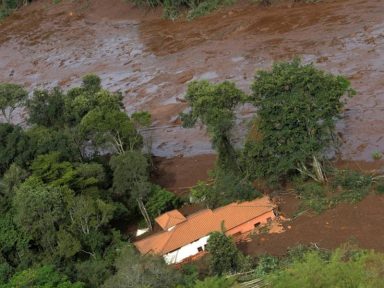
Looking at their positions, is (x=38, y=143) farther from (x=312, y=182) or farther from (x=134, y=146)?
(x=312, y=182)

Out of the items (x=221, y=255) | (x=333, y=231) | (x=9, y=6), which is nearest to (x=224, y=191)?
(x=221, y=255)

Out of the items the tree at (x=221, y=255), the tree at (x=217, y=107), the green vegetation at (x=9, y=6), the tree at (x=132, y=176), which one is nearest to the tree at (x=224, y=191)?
the tree at (x=217, y=107)

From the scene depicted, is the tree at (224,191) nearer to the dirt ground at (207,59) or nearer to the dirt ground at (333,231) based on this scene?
the dirt ground at (207,59)

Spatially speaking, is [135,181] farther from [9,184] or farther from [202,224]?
[9,184]

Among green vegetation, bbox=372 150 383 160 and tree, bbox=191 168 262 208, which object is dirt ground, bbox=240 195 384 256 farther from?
green vegetation, bbox=372 150 383 160

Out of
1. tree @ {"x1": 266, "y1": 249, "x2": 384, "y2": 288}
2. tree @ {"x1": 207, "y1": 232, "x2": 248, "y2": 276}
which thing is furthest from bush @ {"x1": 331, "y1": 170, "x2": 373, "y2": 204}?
tree @ {"x1": 266, "y1": 249, "x2": 384, "y2": 288}

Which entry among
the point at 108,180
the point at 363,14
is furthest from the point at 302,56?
the point at 108,180
